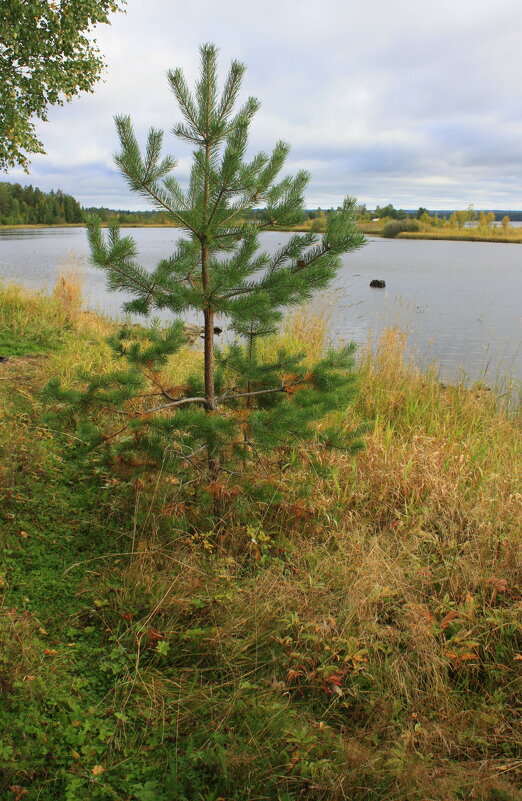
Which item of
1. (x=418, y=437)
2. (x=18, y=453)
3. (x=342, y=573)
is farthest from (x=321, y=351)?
(x=342, y=573)

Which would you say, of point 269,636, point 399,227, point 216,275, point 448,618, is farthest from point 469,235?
point 269,636

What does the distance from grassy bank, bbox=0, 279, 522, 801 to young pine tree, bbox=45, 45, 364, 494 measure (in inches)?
13.2

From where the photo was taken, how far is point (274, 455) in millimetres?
3682

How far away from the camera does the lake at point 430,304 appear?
8.21m

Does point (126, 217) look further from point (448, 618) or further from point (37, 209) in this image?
point (37, 209)

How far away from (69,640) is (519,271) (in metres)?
22.8

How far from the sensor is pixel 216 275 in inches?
112

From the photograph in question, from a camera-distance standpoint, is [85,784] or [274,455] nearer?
[85,784]

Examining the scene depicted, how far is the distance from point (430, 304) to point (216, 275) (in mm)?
11515

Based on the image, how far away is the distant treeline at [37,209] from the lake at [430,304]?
14.4 metres

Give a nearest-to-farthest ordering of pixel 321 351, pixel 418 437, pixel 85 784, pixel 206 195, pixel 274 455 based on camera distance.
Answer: pixel 85 784
pixel 206 195
pixel 274 455
pixel 418 437
pixel 321 351

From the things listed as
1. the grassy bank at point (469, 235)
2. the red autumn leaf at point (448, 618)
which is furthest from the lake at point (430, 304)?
the grassy bank at point (469, 235)

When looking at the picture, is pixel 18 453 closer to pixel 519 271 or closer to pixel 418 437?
pixel 418 437

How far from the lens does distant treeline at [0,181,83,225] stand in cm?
3516
